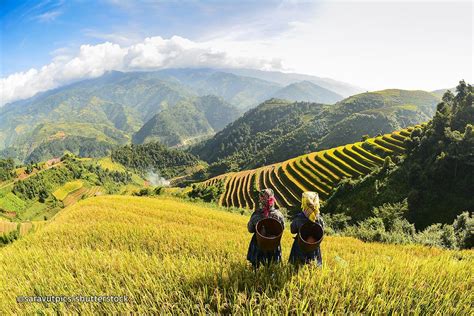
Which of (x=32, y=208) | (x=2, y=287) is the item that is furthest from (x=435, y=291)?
(x=32, y=208)

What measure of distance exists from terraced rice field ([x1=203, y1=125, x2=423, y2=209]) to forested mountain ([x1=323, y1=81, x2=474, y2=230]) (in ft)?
25.4

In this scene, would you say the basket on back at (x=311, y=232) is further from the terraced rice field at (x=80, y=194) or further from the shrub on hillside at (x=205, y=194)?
the terraced rice field at (x=80, y=194)

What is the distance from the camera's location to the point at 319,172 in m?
54.1

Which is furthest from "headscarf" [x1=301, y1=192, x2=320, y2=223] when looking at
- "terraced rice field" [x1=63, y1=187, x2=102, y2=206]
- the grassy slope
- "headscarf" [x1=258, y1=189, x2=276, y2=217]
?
"terraced rice field" [x1=63, y1=187, x2=102, y2=206]

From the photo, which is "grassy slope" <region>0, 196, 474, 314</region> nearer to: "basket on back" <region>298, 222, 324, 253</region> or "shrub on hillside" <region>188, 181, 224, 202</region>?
"basket on back" <region>298, 222, 324, 253</region>

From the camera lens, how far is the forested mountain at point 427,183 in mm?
31016

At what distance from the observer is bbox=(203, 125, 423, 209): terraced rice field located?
1935 inches

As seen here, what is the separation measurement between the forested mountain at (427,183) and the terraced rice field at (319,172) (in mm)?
7741

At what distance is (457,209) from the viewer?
1163 inches

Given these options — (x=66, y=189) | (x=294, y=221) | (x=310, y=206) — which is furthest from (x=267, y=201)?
(x=66, y=189)

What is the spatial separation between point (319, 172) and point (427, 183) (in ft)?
70.5

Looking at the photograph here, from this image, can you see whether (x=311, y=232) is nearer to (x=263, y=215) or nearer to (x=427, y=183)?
(x=263, y=215)

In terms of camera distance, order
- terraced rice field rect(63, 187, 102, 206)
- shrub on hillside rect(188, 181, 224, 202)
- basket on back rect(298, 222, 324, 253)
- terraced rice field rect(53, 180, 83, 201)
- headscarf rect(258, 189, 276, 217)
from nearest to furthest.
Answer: basket on back rect(298, 222, 324, 253)
headscarf rect(258, 189, 276, 217)
shrub on hillside rect(188, 181, 224, 202)
terraced rice field rect(63, 187, 102, 206)
terraced rice field rect(53, 180, 83, 201)

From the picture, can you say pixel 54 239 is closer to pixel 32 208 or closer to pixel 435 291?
pixel 435 291
